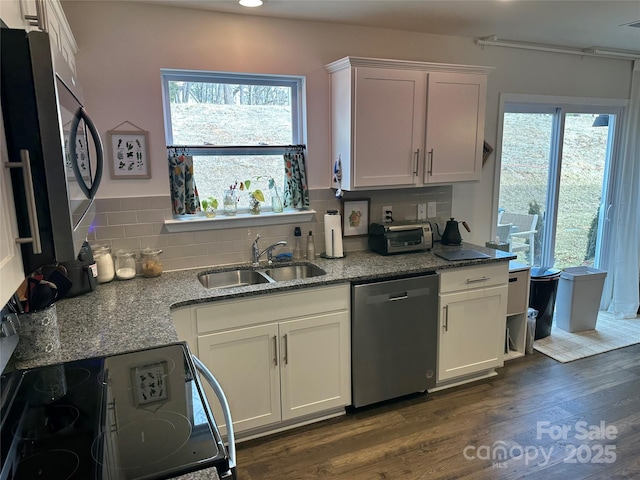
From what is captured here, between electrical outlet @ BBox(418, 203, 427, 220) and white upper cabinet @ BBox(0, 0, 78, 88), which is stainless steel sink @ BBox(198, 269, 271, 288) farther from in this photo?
white upper cabinet @ BBox(0, 0, 78, 88)

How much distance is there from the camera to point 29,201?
87cm

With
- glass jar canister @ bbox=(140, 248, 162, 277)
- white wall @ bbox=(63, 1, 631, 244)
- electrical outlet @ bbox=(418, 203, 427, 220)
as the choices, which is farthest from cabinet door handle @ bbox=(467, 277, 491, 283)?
glass jar canister @ bbox=(140, 248, 162, 277)

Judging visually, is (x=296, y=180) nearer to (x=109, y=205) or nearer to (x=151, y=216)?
(x=151, y=216)

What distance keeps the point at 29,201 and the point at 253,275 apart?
201 centimetres

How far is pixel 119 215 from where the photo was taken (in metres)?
2.59

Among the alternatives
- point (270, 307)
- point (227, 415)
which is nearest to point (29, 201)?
point (227, 415)

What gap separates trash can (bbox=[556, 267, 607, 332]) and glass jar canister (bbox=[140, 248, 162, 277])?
3315 mm

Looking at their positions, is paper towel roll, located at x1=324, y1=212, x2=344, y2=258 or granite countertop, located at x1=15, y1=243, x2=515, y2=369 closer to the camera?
granite countertop, located at x1=15, y1=243, x2=515, y2=369

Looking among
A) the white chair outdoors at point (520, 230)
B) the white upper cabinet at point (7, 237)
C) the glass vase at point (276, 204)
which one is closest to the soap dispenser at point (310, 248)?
the glass vase at point (276, 204)

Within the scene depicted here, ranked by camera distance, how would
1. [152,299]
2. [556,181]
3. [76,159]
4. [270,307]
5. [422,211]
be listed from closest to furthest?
1. [76,159]
2. [152,299]
3. [270,307]
4. [422,211]
5. [556,181]

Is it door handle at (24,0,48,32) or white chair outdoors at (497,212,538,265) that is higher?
door handle at (24,0,48,32)

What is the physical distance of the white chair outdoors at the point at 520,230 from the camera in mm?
3955

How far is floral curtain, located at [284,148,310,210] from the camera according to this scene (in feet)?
9.86

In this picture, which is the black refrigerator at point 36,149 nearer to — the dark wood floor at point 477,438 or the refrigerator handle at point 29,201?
the refrigerator handle at point 29,201
